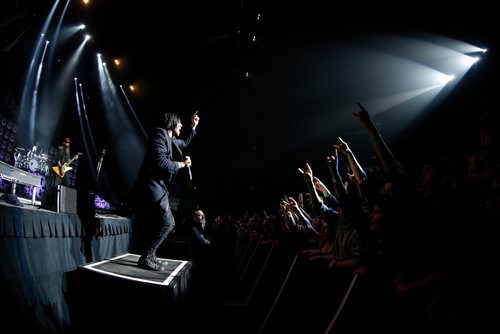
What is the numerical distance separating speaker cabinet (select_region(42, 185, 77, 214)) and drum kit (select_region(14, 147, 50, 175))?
6572mm

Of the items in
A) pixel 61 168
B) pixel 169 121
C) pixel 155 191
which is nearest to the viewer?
pixel 155 191

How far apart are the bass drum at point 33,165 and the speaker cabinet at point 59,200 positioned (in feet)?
22.4

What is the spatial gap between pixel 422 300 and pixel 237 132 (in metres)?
12.6

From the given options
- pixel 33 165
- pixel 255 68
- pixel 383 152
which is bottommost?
pixel 383 152

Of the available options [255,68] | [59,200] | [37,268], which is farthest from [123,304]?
[255,68]

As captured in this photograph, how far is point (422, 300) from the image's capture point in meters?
1.45

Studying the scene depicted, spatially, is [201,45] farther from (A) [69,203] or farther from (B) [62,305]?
(B) [62,305]

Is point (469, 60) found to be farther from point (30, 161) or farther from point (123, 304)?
point (30, 161)

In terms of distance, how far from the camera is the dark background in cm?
612

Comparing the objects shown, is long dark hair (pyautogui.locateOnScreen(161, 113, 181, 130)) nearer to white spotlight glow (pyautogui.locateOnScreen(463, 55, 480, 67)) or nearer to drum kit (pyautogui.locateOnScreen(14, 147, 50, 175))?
white spotlight glow (pyautogui.locateOnScreen(463, 55, 480, 67))

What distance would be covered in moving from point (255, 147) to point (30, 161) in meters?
9.43

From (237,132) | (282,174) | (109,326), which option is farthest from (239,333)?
(282,174)

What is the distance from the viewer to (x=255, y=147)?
15016 mm

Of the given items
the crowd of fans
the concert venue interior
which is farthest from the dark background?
the crowd of fans
